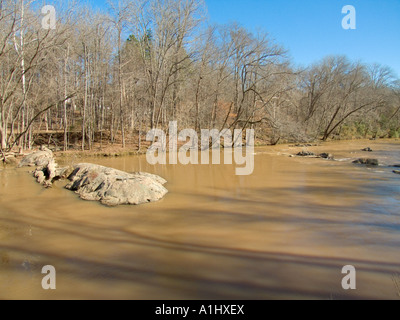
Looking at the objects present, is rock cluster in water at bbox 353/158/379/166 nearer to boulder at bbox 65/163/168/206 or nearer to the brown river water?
the brown river water

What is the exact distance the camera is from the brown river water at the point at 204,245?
294 cm

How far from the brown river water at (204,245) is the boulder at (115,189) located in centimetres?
27

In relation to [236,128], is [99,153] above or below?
below

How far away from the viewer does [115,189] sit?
251 inches

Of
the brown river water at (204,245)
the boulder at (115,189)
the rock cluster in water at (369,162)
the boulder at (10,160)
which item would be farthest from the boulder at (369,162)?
the boulder at (10,160)

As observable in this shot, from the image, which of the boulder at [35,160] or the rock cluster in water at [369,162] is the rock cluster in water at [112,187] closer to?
the boulder at [35,160]

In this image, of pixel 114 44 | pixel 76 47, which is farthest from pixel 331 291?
pixel 114 44

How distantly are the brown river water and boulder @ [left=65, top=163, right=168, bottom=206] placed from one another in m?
0.27

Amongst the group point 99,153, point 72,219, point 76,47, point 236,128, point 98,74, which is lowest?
point 72,219

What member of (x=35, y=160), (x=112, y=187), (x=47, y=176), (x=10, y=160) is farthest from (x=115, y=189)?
(x=10, y=160)

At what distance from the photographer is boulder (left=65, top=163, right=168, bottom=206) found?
241 inches

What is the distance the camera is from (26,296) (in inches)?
110
